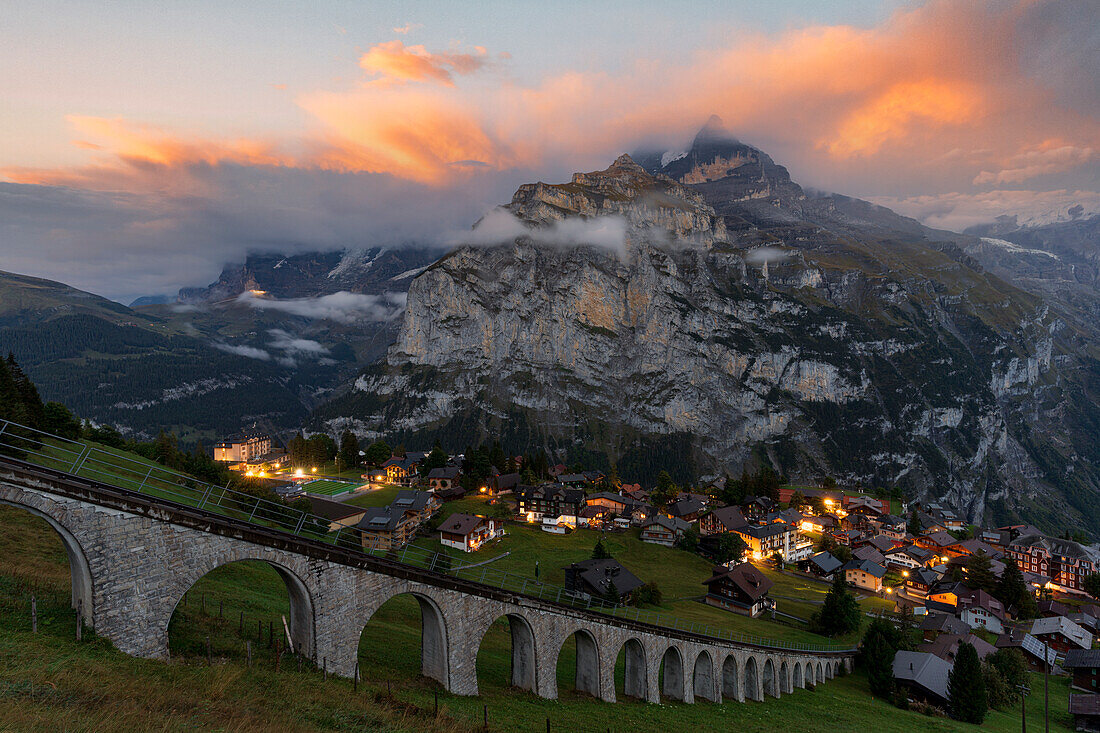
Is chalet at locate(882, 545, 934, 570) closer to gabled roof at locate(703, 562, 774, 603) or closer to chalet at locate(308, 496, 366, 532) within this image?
gabled roof at locate(703, 562, 774, 603)

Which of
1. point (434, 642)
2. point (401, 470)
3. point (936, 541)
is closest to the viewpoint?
point (434, 642)

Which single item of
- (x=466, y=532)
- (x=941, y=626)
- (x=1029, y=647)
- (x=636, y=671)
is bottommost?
(x=1029, y=647)

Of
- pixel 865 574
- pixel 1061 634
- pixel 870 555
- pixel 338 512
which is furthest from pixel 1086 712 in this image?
pixel 338 512

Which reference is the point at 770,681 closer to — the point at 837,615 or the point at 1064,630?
the point at 837,615

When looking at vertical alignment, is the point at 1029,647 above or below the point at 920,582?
above

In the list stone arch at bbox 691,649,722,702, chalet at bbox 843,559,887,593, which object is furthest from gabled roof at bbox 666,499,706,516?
stone arch at bbox 691,649,722,702
